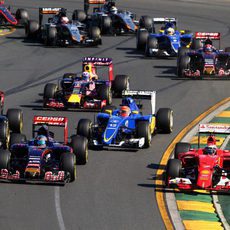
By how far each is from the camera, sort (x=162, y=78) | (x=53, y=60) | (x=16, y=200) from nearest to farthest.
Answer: (x=16, y=200)
(x=162, y=78)
(x=53, y=60)

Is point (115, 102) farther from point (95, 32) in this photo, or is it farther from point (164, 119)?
point (95, 32)

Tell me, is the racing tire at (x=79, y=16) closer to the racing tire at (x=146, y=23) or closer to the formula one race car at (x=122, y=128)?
the racing tire at (x=146, y=23)

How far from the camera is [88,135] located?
123ft

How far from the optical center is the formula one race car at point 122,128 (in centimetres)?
3741

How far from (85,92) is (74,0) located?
36554mm

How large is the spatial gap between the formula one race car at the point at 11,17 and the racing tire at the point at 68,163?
1289 inches

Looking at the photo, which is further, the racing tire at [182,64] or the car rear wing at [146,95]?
the racing tire at [182,64]

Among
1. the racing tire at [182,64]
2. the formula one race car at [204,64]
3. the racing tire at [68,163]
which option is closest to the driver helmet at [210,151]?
the racing tire at [68,163]

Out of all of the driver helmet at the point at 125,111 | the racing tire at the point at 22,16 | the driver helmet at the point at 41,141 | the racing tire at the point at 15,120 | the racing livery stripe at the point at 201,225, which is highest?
the driver helmet at the point at 41,141

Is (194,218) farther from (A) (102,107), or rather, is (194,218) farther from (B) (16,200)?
(A) (102,107)

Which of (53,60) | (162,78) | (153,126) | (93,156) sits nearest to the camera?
(93,156)

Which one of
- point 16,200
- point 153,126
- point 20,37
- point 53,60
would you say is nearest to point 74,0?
point 20,37

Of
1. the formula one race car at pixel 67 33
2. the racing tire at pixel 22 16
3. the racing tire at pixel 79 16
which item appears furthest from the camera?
the racing tire at pixel 79 16

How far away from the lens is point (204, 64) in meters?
50.9
